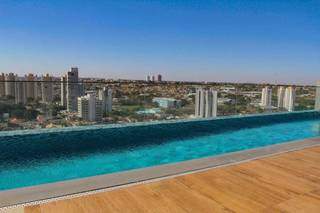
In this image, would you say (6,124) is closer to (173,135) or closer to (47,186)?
(47,186)

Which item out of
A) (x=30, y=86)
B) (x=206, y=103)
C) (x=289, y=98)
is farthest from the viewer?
(x=289, y=98)

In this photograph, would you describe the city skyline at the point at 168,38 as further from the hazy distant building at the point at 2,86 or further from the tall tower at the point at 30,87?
the hazy distant building at the point at 2,86

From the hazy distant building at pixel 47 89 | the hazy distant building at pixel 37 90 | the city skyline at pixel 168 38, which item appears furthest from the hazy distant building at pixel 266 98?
the hazy distant building at pixel 37 90

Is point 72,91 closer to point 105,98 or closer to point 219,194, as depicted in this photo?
point 105,98

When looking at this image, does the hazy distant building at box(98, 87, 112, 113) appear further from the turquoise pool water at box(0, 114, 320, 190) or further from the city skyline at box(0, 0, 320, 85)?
the city skyline at box(0, 0, 320, 85)

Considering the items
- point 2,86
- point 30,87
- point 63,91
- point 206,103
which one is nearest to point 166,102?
point 206,103
